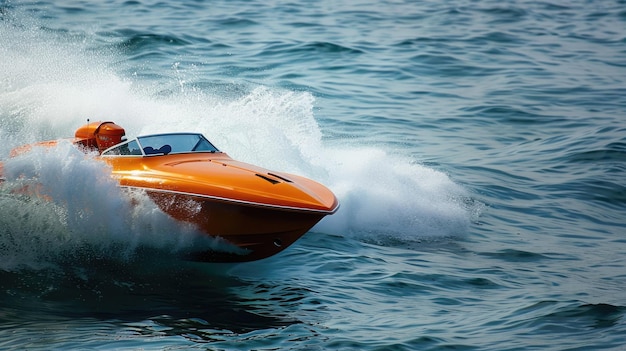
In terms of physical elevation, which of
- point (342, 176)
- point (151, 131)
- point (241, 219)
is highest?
point (151, 131)

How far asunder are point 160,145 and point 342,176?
10.4 feet

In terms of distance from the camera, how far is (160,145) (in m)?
10.9

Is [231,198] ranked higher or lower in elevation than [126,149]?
lower

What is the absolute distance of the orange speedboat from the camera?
9680mm

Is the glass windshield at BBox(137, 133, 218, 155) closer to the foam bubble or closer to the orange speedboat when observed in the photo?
the orange speedboat

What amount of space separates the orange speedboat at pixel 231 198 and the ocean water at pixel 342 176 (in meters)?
0.24

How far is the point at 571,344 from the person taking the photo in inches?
322

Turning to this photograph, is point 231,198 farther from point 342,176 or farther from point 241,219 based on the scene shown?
point 342,176

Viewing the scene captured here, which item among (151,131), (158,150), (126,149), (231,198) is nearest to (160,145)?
(158,150)

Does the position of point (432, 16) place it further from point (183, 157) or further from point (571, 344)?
point (571, 344)

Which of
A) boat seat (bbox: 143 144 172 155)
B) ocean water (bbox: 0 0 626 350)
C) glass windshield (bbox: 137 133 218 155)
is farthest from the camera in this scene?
glass windshield (bbox: 137 133 218 155)

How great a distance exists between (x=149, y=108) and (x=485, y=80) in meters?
8.37

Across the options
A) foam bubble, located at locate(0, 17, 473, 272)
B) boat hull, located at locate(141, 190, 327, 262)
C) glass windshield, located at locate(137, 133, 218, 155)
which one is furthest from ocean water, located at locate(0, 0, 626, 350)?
glass windshield, located at locate(137, 133, 218, 155)

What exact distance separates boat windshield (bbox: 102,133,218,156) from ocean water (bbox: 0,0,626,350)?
0.92 metres
